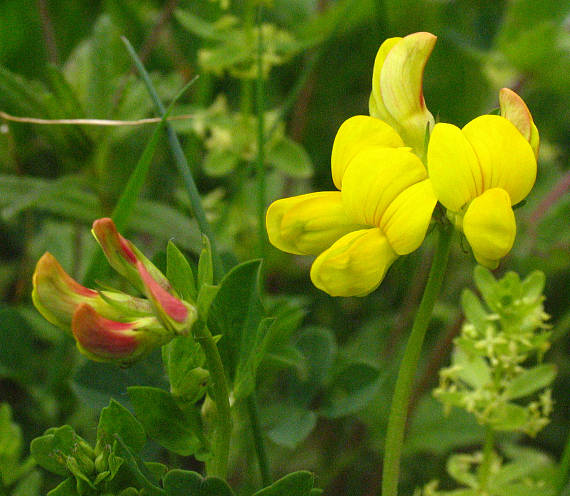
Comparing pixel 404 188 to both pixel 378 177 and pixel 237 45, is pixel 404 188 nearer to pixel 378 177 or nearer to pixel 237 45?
pixel 378 177

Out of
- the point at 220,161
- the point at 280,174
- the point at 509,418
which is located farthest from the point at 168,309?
the point at 280,174

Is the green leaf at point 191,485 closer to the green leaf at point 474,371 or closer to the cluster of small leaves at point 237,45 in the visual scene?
the green leaf at point 474,371

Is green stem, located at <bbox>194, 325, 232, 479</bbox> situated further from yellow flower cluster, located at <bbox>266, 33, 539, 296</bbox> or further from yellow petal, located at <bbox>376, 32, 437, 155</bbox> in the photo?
yellow petal, located at <bbox>376, 32, 437, 155</bbox>

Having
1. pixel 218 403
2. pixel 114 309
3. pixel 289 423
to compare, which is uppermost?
pixel 114 309

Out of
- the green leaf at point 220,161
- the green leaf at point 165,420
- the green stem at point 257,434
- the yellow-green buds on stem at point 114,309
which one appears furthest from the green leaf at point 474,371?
the green leaf at point 220,161

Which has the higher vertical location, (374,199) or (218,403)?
(374,199)

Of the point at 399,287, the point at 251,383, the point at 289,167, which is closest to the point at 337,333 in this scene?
the point at 399,287
